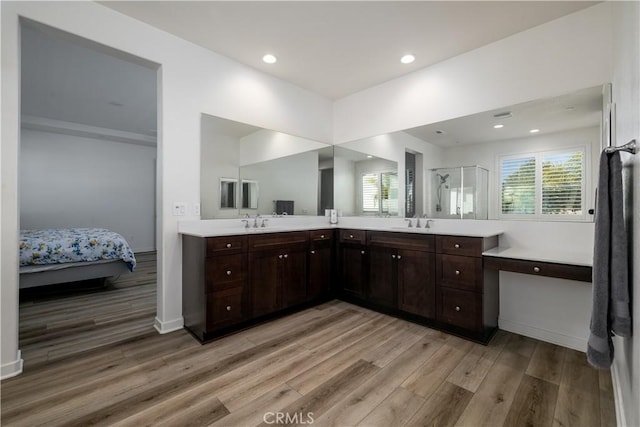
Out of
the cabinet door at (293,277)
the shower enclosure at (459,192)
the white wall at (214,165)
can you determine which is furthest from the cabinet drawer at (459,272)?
the white wall at (214,165)

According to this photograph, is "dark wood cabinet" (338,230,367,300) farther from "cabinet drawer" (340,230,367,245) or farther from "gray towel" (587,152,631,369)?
"gray towel" (587,152,631,369)

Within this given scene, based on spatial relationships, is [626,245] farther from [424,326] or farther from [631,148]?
[424,326]

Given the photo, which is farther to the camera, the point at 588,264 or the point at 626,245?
the point at 588,264

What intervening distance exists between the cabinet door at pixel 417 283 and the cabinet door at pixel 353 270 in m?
0.47

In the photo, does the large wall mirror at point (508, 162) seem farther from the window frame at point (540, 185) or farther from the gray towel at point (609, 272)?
the gray towel at point (609, 272)

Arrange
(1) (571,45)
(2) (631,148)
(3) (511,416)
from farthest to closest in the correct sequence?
(1) (571,45) < (3) (511,416) < (2) (631,148)

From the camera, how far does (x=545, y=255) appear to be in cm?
214

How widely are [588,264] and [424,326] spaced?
4.42 feet

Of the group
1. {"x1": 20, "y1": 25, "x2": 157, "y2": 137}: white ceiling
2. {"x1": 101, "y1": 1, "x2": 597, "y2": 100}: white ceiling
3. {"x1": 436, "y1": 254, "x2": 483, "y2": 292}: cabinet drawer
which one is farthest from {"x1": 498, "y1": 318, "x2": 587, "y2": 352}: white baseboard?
{"x1": 20, "y1": 25, "x2": 157, "y2": 137}: white ceiling

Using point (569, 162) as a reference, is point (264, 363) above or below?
below

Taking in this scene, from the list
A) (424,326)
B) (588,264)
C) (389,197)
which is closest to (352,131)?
(389,197)

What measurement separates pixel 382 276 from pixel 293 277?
938 millimetres

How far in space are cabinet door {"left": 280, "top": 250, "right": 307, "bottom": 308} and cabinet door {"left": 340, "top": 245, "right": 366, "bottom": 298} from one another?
53cm

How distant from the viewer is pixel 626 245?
1.18 metres
